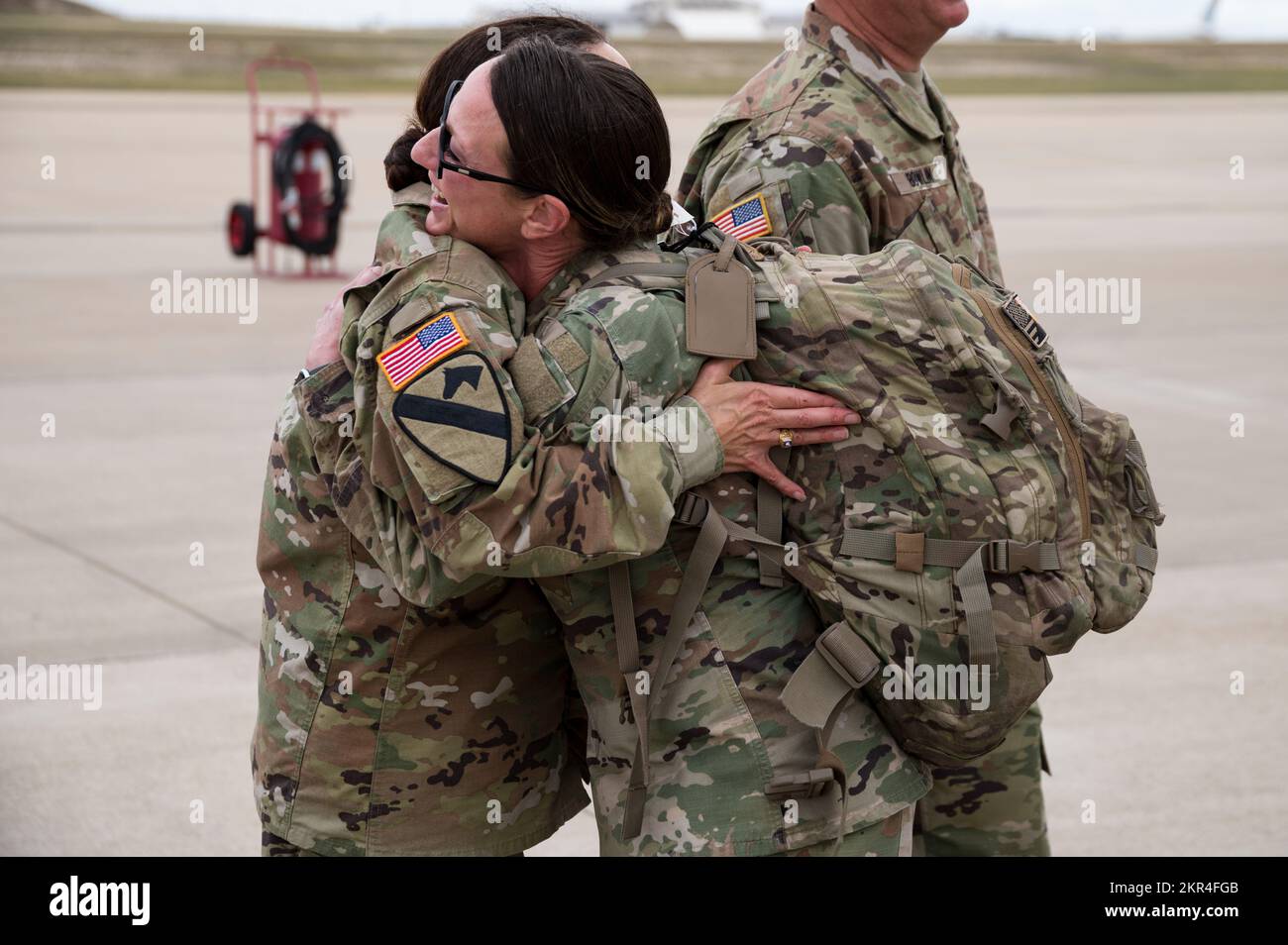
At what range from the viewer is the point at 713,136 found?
316 cm

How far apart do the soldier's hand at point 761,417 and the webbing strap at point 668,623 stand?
90 mm

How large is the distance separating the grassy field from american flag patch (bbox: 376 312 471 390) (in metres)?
40.9

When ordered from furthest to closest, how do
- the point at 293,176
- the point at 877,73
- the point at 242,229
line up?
the point at 293,176 → the point at 242,229 → the point at 877,73

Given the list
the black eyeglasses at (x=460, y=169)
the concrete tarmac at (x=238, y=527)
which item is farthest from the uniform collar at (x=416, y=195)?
the concrete tarmac at (x=238, y=527)

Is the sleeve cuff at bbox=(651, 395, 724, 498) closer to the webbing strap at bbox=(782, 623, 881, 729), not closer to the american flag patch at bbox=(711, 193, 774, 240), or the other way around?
the webbing strap at bbox=(782, 623, 881, 729)

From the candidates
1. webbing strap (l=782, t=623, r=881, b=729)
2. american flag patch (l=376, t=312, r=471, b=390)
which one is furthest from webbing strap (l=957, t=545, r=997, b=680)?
american flag patch (l=376, t=312, r=471, b=390)

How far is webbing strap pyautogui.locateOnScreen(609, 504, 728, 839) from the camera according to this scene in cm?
209

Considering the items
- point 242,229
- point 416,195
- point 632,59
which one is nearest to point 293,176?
point 242,229

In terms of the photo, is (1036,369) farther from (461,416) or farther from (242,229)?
(242,229)

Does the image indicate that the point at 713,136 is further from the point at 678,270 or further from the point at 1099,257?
the point at 1099,257

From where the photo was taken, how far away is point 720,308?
2078 millimetres

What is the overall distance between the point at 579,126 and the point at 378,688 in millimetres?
810

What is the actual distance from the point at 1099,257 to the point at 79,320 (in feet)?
27.1

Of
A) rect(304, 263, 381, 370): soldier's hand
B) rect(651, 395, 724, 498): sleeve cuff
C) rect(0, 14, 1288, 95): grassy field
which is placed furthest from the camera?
rect(0, 14, 1288, 95): grassy field
